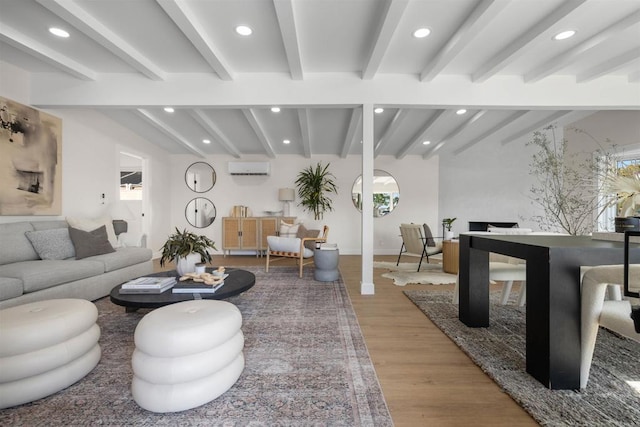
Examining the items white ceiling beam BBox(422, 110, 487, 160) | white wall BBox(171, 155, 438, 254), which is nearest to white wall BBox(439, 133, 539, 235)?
white wall BBox(171, 155, 438, 254)

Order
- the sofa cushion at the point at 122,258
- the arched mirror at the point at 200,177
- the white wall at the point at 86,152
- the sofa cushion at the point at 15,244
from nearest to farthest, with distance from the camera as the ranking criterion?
the sofa cushion at the point at 15,244 < the sofa cushion at the point at 122,258 < the white wall at the point at 86,152 < the arched mirror at the point at 200,177

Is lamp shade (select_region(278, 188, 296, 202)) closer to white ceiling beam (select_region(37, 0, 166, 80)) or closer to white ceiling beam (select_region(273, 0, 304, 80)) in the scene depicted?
white ceiling beam (select_region(273, 0, 304, 80))

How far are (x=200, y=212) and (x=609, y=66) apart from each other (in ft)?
25.7

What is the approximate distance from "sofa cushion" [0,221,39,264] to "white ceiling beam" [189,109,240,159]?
2.53 m

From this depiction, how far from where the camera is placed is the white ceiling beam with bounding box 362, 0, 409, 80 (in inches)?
89.0

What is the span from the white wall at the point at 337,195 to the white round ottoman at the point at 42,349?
18.0 feet

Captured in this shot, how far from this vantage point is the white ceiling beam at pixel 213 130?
434 centimetres

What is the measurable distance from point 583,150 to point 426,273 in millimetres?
4572

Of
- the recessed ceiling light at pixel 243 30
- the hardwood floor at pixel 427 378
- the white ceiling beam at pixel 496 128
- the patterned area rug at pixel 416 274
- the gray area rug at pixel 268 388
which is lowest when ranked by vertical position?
the hardwood floor at pixel 427 378

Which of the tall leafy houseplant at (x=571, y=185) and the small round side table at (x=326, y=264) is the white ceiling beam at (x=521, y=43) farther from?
the small round side table at (x=326, y=264)

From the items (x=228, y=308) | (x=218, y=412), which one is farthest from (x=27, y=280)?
(x=218, y=412)

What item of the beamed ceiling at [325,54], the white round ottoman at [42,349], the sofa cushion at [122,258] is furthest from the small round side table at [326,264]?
the white round ottoman at [42,349]

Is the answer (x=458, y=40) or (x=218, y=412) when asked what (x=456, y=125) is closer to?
(x=458, y=40)

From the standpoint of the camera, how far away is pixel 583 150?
569 centimetres
